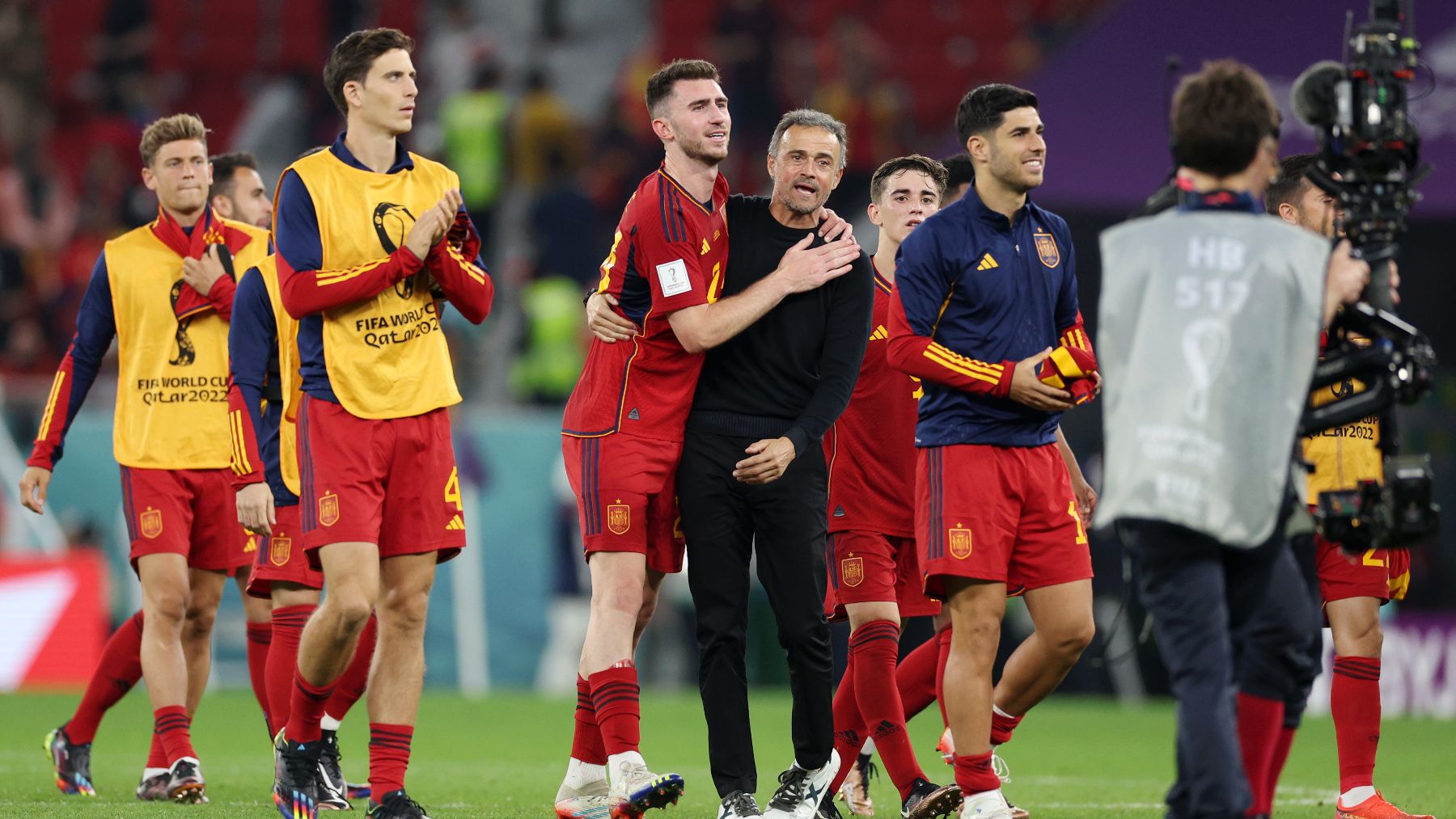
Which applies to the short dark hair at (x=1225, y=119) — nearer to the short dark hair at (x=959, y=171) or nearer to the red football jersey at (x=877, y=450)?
the red football jersey at (x=877, y=450)

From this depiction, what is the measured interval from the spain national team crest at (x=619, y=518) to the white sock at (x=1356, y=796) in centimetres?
292

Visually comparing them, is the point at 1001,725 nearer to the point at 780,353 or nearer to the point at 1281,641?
the point at 780,353

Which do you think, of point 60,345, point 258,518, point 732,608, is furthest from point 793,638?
point 60,345

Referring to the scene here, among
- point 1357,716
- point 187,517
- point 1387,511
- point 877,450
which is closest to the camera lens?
point 1387,511

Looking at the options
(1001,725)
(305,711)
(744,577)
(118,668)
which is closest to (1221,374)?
(744,577)

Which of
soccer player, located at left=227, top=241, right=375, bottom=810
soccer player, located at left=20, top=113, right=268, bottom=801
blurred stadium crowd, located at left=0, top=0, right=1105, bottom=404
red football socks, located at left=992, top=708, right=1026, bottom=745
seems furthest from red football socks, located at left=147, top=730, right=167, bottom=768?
blurred stadium crowd, located at left=0, top=0, right=1105, bottom=404

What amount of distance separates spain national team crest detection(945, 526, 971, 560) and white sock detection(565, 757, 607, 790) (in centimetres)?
157

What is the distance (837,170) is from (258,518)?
2592 millimetres

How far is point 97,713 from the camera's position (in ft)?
26.8

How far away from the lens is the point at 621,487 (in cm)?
617

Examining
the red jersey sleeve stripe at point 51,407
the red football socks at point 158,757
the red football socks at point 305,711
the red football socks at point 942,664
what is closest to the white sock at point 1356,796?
the red football socks at point 942,664

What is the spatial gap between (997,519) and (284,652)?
3119 mm

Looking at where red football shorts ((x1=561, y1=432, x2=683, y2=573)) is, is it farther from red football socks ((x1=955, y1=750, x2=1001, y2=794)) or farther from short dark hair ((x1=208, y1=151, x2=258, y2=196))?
short dark hair ((x1=208, y1=151, x2=258, y2=196))

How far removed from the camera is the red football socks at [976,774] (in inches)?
236
